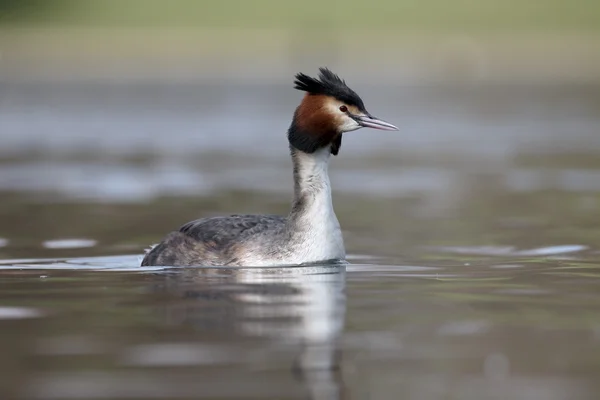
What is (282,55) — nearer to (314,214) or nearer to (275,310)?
(314,214)

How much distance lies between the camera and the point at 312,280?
11.4m

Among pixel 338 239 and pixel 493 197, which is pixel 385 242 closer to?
pixel 338 239

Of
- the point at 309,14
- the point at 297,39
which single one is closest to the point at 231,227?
the point at 297,39

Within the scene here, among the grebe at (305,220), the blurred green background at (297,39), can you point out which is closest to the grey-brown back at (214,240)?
the grebe at (305,220)

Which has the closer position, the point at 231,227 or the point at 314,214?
the point at 314,214

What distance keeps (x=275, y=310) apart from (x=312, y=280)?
5.46 feet

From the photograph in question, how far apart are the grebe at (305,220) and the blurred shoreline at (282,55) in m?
35.0

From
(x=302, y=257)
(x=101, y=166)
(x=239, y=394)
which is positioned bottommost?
(x=239, y=394)

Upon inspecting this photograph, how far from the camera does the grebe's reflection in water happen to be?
7996 mm

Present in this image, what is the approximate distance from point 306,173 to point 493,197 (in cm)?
702

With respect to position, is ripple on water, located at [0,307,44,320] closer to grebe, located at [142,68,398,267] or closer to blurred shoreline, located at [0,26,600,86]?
grebe, located at [142,68,398,267]

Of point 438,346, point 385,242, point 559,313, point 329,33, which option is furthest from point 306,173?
point 329,33

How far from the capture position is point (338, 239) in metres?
12.3

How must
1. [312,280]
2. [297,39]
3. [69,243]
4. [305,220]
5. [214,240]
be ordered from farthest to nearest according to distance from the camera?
[297,39]
[69,243]
[214,240]
[305,220]
[312,280]
